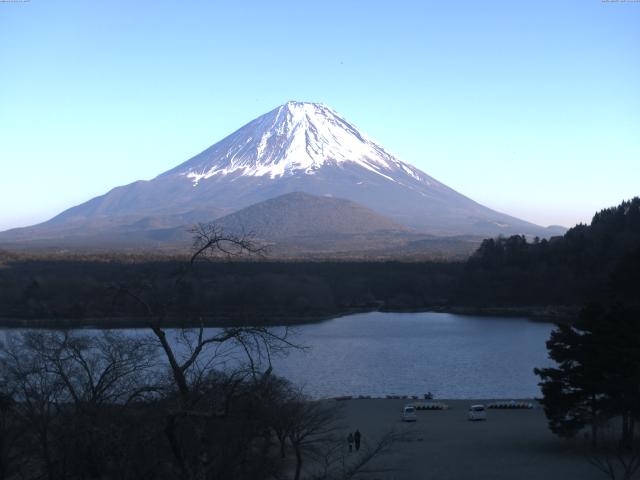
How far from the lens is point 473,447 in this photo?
11688 mm

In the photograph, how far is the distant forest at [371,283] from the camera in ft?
105

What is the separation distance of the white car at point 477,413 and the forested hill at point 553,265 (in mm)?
18933

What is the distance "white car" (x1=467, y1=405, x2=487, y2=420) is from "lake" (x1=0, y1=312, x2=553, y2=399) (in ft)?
8.66

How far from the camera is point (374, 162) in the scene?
12138 cm

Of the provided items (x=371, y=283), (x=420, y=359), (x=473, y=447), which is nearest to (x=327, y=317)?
(x=371, y=283)

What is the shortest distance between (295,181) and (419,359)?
91.8m

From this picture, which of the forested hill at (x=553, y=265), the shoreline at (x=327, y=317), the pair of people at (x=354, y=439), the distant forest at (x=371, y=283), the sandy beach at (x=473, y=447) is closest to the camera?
the sandy beach at (x=473, y=447)

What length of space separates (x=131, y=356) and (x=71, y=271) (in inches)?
1410

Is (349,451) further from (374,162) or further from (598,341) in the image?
(374,162)

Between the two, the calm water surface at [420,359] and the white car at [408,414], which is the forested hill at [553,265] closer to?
the calm water surface at [420,359]

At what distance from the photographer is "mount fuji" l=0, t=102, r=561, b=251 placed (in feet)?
360

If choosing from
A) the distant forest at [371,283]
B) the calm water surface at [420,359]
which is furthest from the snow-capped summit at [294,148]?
the calm water surface at [420,359]

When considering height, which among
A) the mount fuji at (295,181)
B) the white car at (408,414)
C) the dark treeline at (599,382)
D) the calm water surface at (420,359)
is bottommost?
the calm water surface at (420,359)

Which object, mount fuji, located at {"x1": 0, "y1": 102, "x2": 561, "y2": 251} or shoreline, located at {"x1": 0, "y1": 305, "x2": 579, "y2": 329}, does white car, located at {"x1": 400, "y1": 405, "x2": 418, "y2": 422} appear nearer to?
shoreline, located at {"x1": 0, "y1": 305, "x2": 579, "y2": 329}
